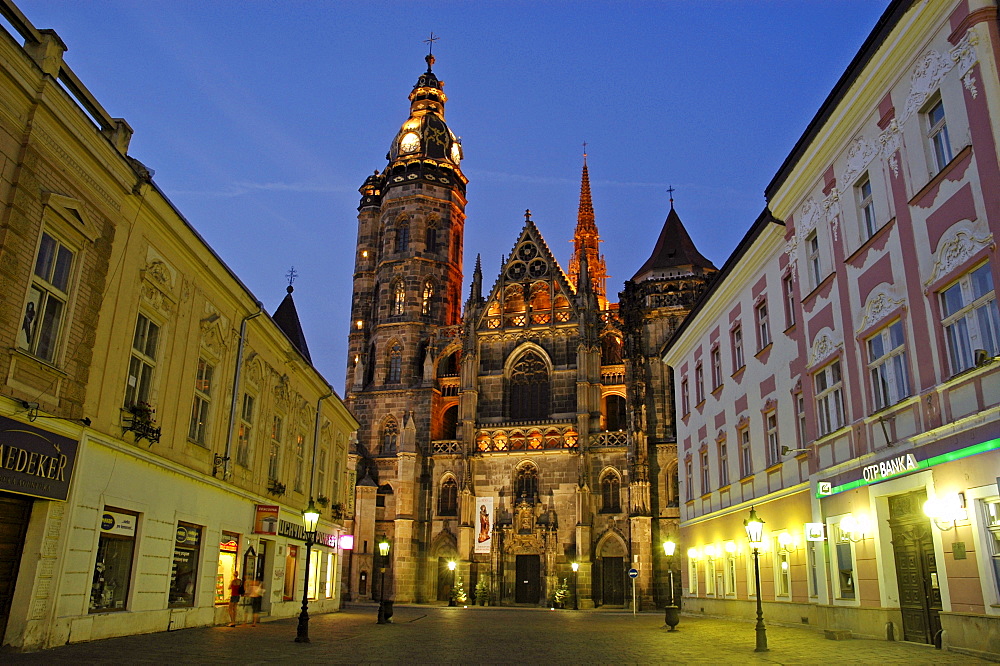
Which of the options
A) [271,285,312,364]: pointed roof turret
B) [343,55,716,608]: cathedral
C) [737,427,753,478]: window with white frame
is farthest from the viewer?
[343,55,716,608]: cathedral

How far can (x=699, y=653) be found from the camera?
49.0 feet

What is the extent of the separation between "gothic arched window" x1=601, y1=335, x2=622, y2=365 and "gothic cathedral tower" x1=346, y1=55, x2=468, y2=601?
39.8 ft

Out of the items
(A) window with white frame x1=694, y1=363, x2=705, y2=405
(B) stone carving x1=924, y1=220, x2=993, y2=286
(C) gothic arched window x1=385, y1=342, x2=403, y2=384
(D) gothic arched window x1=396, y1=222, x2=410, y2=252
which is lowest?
(B) stone carving x1=924, y1=220, x2=993, y2=286

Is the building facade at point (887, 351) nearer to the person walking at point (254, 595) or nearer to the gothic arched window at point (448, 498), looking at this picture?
the person walking at point (254, 595)

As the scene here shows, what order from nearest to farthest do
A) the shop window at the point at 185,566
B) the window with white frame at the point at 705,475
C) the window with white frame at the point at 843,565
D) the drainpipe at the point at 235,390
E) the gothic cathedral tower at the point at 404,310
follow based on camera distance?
the window with white frame at the point at 843,565, the shop window at the point at 185,566, the drainpipe at the point at 235,390, the window with white frame at the point at 705,475, the gothic cathedral tower at the point at 404,310

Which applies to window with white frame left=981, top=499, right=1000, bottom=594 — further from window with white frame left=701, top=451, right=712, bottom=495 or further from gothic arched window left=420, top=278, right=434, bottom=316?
gothic arched window left=420, top=278, right=434, bottom=316

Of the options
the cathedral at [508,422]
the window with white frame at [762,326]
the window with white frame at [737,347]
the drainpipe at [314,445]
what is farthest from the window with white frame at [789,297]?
the cathedral at [508,422]

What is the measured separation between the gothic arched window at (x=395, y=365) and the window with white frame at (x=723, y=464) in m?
34.9

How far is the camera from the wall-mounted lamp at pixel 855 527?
1658cm

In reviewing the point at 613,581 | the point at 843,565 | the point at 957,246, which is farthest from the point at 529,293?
the point at 957,246

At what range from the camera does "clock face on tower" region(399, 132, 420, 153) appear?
66.6m

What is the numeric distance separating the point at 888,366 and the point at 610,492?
124 ft

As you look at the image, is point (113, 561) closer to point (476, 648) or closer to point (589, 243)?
point (476, 648)

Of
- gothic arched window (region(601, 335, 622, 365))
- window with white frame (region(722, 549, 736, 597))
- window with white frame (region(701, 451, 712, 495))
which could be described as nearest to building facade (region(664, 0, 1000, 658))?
window with white frame (region(722, 549, 736, 597))
